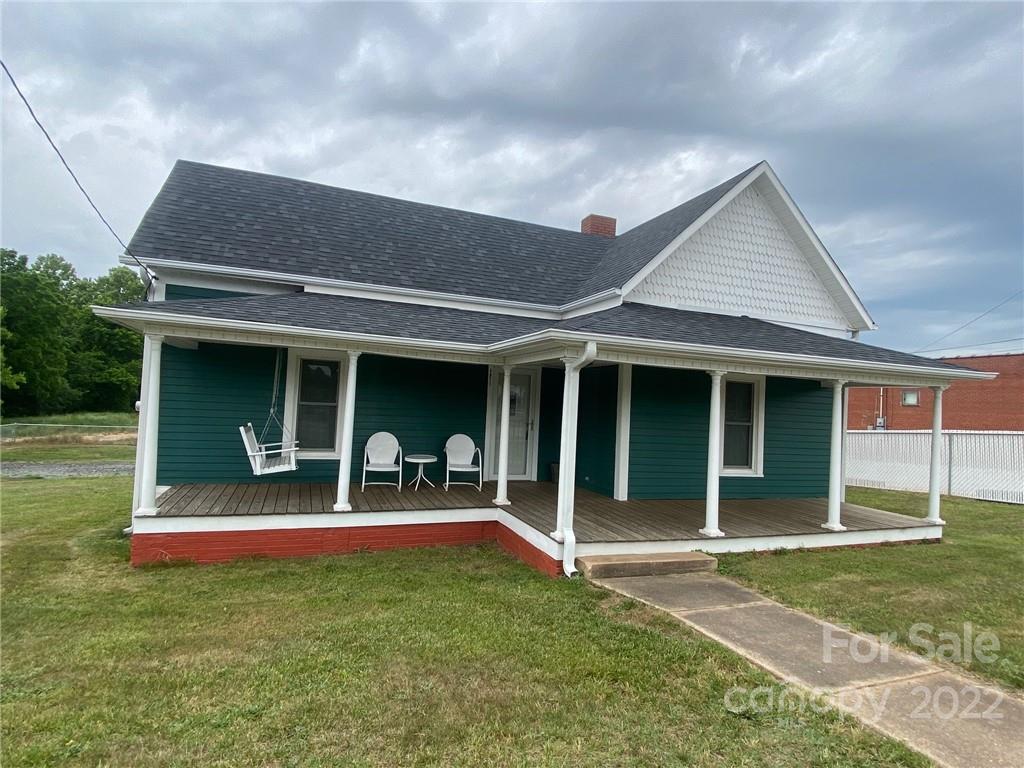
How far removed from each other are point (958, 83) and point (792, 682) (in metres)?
13.6

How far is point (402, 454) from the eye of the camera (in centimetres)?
834

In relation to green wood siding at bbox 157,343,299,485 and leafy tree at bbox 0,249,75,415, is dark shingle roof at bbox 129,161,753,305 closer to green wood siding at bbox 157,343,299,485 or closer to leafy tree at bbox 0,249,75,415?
green wood siding at bbox 157,343,299,485

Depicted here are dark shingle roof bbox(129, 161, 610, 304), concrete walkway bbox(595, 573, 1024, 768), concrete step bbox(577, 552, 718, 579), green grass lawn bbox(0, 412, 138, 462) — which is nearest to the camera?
concrete walkway bbox(595, 573, 1024, 768)

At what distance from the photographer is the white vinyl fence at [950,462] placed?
463 inches

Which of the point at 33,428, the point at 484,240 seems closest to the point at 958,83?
the point at 484,240

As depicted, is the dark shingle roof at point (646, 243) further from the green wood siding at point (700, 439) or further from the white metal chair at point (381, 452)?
the white metal chair at point (381, 452)

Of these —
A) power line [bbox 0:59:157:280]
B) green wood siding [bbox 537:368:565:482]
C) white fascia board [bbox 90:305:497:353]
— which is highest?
power line [bbox 0:59:157:280]

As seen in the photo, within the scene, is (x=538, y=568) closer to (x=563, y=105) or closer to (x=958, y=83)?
(x=563, y=105)

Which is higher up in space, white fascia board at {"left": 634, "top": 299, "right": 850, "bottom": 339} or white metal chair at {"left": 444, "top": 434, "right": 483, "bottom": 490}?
white fascia board at {"left": 634, "top": 299, "right": 850, "bottom": 339}

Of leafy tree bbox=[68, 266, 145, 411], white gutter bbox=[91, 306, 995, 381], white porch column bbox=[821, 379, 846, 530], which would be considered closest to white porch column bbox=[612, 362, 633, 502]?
white gutter bbox=[91, 306, 995, 381]

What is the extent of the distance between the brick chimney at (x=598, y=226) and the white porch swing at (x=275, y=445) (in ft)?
28.8

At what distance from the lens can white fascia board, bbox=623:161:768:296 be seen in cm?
826

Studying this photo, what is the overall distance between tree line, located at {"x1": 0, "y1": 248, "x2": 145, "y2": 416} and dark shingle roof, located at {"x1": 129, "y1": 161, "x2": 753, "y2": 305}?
23.6 meters

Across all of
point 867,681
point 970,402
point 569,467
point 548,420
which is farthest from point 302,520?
point 970,402
